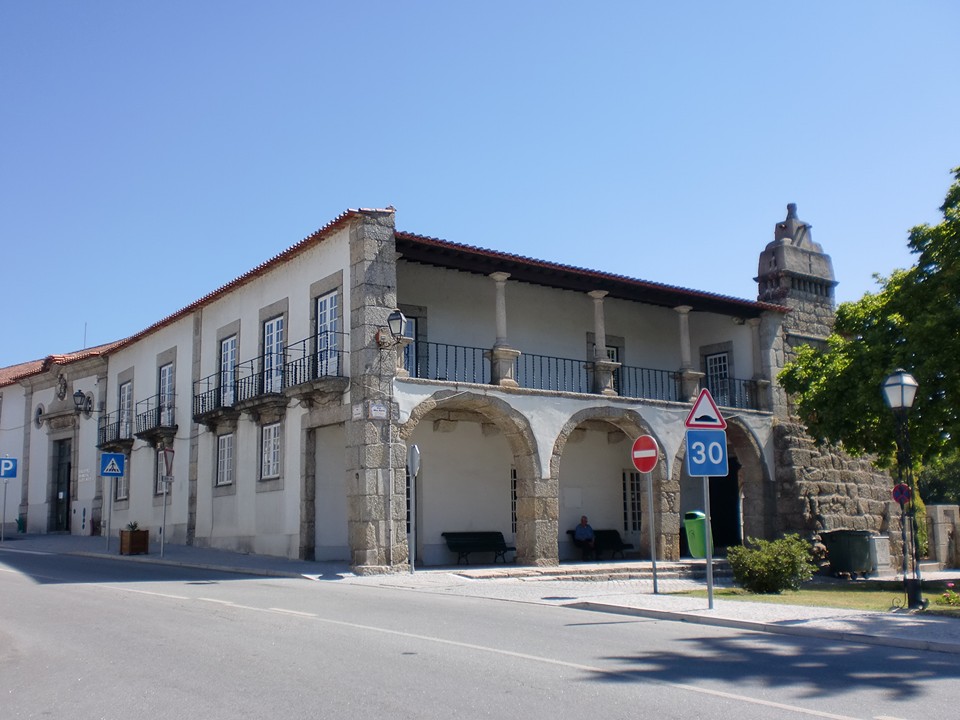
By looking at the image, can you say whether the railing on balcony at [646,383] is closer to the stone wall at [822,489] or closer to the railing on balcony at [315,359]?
the stone wall at [822,489]

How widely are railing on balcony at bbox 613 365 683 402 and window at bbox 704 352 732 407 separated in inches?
40.6

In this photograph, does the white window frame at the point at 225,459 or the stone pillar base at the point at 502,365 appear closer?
the stone pillar base at the point at 502,365

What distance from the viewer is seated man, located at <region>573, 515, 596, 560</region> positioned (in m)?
22.6

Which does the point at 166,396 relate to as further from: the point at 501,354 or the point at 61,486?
the point at 501,354

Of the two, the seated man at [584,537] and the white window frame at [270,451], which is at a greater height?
the white window frame at [270,451]

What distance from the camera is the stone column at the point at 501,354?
19.8m

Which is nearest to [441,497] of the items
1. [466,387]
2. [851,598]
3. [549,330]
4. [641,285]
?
[466,387]

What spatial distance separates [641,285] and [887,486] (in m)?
10.0

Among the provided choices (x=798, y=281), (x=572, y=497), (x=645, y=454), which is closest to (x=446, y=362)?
(x=572, y=497)

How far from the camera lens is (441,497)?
835 inches

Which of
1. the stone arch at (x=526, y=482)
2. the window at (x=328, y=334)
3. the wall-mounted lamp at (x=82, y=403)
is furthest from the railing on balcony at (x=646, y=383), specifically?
the wall-mounted lamp at (x=82, y=403)

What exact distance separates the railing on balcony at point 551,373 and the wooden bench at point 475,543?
344 centimetres

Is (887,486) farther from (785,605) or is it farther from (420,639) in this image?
(420,639)

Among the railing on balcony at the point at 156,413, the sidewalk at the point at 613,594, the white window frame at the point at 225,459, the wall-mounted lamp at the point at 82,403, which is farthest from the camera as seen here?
the wall-mounted lamp at the point at 82,403
